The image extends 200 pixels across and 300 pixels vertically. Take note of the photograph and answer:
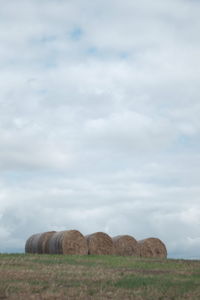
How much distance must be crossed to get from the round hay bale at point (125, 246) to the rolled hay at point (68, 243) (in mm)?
2442

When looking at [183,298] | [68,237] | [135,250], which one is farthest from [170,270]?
[135,250]

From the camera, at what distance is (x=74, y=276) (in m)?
15.2

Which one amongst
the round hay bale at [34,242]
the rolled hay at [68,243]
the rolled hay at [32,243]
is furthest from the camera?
the rolled hay at [32,243]

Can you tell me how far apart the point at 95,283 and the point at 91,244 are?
15907 millimetres

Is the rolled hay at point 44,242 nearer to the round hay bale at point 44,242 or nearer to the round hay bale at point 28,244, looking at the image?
the round hay bale at point 44,242

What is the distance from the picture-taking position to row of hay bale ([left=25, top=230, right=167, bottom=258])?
2836 centimetres

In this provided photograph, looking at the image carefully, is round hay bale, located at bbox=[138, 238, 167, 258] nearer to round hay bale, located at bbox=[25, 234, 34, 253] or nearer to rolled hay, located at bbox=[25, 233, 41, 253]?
rolled hay, located at bbox=[25, 233, 41, 253]

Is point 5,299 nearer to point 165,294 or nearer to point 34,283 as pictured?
point 34,283

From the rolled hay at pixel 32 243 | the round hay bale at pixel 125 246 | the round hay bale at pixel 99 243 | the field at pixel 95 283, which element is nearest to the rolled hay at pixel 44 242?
the rolled hay at pixel 32 243

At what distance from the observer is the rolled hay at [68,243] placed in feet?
92.2

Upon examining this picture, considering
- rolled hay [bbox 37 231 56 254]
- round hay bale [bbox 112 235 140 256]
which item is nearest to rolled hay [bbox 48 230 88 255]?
rolled hay [bbox 37 231 56 254]

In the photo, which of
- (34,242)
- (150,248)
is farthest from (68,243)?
(150,248)

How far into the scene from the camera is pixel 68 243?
2819cm

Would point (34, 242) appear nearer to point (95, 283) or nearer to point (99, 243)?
point (99, 243)
